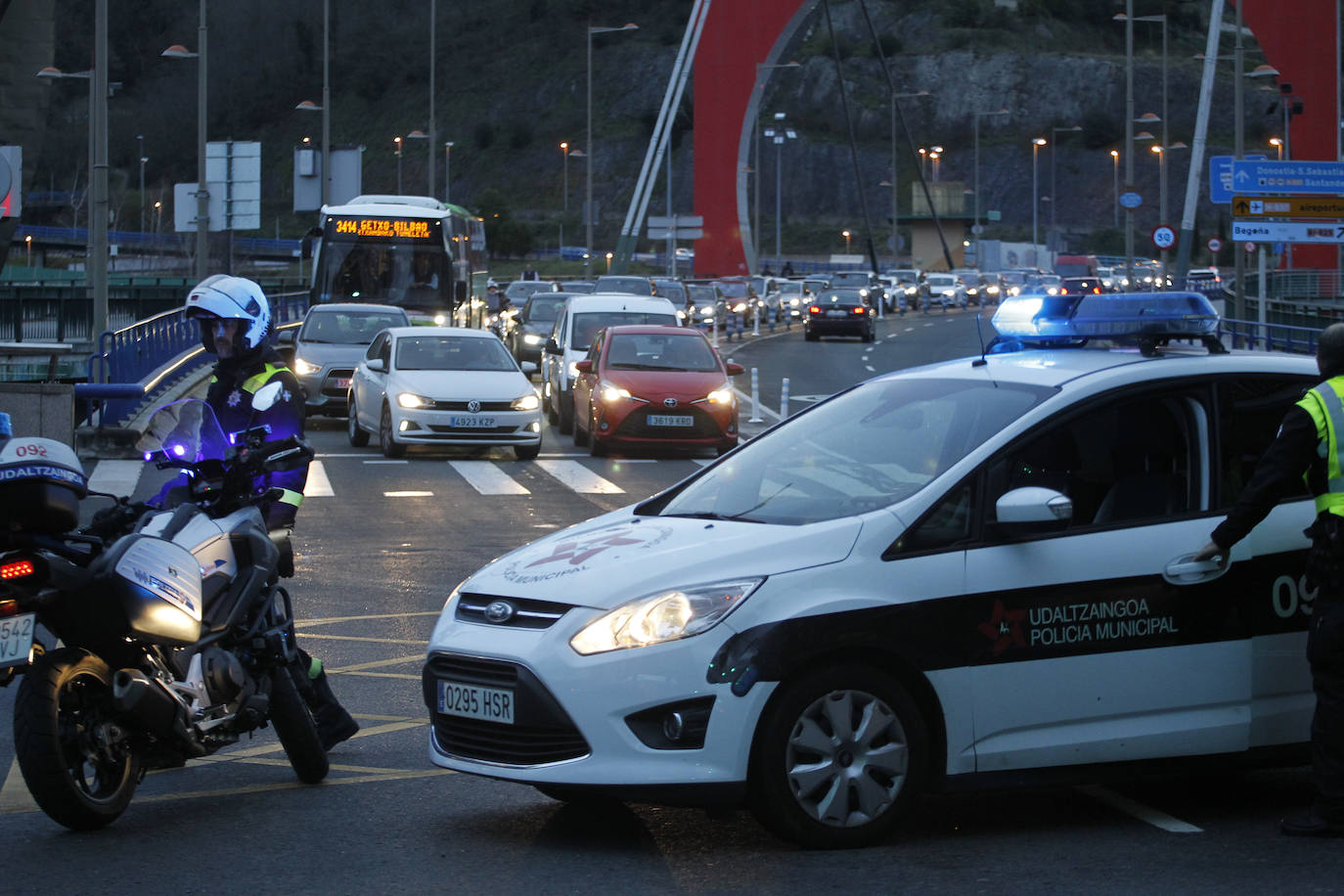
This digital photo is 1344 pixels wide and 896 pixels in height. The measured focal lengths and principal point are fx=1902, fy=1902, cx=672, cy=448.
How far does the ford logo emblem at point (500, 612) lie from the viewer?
19.7 ft

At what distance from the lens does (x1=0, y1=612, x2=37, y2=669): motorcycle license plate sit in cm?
559

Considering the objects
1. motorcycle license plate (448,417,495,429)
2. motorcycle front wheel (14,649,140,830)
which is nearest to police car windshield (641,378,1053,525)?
motorcycle front wheel (14,649,140,830)

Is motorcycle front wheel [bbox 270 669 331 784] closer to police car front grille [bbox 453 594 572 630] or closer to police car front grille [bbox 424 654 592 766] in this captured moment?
police car front grille [bbox 424 654 592 766]

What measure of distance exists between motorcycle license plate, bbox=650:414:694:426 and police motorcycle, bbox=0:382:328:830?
51.7 ft

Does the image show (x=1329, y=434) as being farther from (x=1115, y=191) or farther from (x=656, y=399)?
(x=1115, y=191)

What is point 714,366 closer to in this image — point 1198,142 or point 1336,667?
point 1336,667

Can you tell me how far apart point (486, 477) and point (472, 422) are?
178 cm

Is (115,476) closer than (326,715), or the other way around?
(326,715)

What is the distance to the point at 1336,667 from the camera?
6094mm

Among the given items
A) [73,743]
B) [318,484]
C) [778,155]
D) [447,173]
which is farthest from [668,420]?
[447,173]

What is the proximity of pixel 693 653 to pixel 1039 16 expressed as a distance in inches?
6853

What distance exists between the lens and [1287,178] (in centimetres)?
3366

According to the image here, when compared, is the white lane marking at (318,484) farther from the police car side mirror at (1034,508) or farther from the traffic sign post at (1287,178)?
the traffic sign post at (1287,178)

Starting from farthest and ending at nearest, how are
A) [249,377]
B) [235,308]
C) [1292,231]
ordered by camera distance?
1. [1292,231]
2. [249,377]
3. [235,308]
